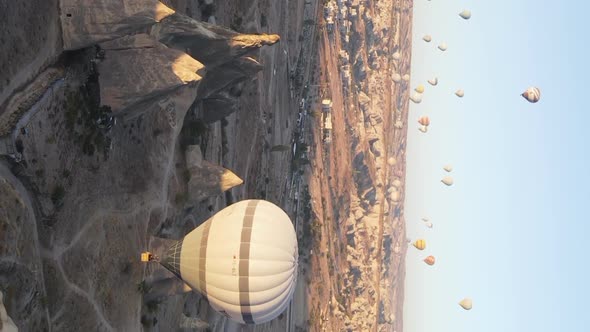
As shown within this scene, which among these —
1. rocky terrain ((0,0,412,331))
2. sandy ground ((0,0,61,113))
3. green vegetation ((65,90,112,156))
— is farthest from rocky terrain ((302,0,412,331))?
sandy ground ((0,0,61,113))

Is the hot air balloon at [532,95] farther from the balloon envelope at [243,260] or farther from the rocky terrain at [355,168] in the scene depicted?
the balloon envelope at [243,260]

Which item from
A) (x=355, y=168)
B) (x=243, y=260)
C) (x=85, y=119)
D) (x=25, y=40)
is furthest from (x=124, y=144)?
(x=355, y=168)

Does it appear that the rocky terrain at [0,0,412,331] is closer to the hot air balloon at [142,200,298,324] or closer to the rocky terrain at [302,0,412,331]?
the hot air balloon at [142,200,298,324]

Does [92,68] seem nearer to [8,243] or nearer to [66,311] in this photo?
[8,243]

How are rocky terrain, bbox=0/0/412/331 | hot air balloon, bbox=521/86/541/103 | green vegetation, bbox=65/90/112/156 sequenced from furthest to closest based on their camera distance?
hot air balloon, bbox=521/86/541/103 → green vegetation, bbox=65/90/112/156 → rocky terrain, bbox=0/0/412/331

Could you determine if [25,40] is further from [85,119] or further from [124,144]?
[124,144]

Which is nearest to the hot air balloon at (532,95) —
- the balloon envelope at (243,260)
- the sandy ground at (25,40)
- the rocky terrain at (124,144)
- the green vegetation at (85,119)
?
the rocky terrain at (124,144)
